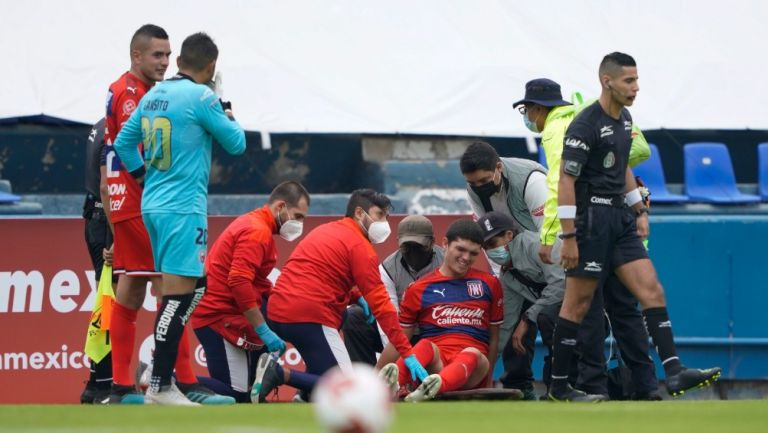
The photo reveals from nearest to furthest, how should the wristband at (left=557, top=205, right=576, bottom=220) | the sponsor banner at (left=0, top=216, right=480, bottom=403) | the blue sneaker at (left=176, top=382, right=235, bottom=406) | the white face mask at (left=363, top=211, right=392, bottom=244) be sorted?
the blue sneaker at (left=176, top=382, right=235, bottom=406) < the wristband at (left=557, top=205, right=576, bottom=220) < the white face mask at (left=363, top=211, right=392, bottom=244) < the sponsor banner at (left=0, top=216, right=480, bottom=403)

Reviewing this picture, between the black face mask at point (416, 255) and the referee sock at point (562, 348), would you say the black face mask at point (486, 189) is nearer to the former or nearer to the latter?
the black face mask at point (416, 255)

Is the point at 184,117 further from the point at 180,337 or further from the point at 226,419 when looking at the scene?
the point at 226,419

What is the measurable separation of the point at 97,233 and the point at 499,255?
2.47m

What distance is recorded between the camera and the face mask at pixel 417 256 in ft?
32.6

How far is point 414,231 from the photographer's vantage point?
9.87 m

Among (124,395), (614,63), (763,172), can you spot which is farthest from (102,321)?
(763,172)

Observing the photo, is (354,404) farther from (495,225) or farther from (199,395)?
(495,225)

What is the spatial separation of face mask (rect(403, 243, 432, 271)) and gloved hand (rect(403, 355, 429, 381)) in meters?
1.23

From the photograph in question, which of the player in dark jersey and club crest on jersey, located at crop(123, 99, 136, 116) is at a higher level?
club crest on jersey, located at crop(123, 99, 136, 116)

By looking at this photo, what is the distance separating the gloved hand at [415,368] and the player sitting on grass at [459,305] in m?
0.42

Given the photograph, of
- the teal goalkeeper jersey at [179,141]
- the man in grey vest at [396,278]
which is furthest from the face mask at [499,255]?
the teal goalkeeper jersey at [179,141]

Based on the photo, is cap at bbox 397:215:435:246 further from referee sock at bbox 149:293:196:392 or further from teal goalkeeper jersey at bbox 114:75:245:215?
referee sock at bbox 149:293:196:392

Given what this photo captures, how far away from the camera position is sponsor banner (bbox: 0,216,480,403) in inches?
413

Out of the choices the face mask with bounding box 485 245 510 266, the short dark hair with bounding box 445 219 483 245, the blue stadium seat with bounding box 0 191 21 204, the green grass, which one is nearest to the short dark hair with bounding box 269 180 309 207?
the short dark hair with bounding box 445 219 483 245
